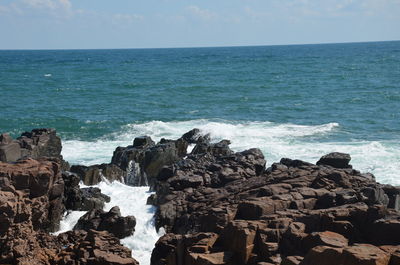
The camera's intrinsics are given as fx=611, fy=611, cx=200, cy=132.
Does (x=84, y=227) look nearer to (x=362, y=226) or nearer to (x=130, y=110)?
(x=362, y=226)

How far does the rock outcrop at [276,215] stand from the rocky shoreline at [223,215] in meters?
0.03

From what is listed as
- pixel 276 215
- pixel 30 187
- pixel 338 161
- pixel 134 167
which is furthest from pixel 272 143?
pixel 30 187

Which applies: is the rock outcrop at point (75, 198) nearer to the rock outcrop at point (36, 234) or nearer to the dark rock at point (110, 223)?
the dark rock at point (110, 223)

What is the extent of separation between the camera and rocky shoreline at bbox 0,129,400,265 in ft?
53.2

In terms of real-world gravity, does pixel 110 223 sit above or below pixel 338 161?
below

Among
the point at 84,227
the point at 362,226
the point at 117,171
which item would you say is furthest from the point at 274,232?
the point at 117,171

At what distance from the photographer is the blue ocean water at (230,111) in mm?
39125

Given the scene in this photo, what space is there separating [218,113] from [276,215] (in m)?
36.5

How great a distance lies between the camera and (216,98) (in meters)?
64.7

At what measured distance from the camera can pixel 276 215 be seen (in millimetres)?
17750

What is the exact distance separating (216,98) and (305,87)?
15299 millimetres

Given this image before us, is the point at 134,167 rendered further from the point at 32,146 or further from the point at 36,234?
the point at 36,234

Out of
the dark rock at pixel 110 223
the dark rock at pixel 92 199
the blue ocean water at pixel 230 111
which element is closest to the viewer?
the dark rock at pixel 110 223

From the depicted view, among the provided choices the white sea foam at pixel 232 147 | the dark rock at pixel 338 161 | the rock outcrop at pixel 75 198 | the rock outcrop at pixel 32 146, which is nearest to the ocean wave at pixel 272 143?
the white sea foam at pixel 232 147
